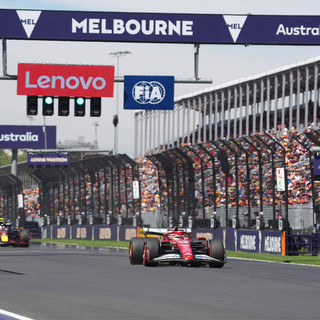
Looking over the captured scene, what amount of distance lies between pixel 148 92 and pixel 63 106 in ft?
10.0

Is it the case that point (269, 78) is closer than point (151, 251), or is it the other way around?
point (151, 251)

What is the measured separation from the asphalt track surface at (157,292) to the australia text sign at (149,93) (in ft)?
31.1

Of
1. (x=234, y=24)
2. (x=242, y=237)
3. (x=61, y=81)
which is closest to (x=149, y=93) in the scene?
(x=61, y=81)

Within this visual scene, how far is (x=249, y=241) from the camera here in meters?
29.7

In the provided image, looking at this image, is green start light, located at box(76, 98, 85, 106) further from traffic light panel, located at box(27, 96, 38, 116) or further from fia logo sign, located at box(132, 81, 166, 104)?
fia logo sign, located at box(132, 81, 166, 104)

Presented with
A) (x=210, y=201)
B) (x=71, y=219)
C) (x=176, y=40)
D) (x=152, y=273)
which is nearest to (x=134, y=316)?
(x=152, y=273)

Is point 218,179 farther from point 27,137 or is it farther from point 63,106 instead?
point 27,137

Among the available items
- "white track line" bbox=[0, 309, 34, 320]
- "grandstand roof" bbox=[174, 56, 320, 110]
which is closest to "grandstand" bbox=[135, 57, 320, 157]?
"grandstand roof" bbox=[174, 56, 320, 110]

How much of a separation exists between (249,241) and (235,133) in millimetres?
21454

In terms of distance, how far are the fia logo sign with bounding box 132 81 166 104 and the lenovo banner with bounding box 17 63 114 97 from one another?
3.57 feet

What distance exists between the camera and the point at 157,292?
1355 cm

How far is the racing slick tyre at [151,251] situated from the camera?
2055 cm

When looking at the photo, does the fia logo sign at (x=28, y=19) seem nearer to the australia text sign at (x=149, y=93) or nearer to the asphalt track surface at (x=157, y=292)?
the australia text sign at (x=149, y=93)

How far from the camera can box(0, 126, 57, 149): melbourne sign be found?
7494 centimetres
